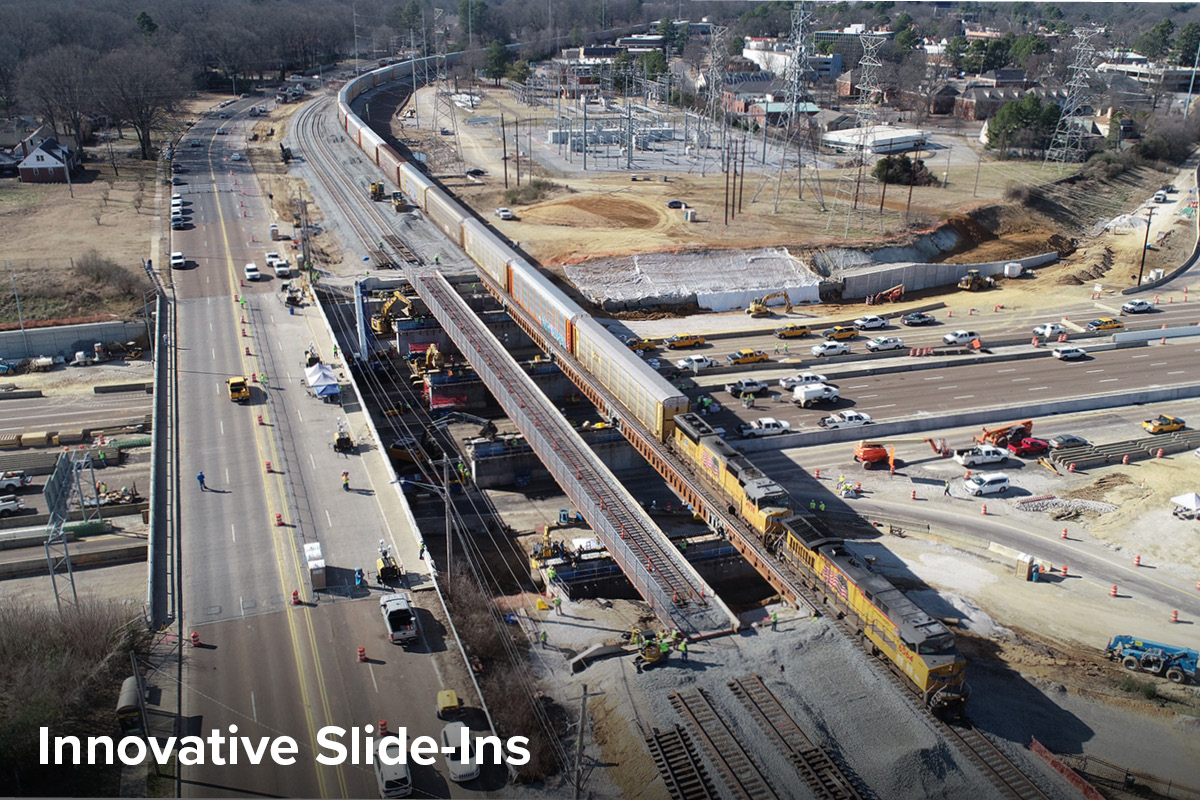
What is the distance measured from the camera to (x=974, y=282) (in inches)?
3255

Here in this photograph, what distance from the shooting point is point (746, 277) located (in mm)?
80000

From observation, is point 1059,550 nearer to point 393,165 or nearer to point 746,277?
point 746,277

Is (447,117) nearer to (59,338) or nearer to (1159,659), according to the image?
(59,338)

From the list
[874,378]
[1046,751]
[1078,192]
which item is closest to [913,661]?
[1046,751]

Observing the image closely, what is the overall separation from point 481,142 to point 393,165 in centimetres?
2980

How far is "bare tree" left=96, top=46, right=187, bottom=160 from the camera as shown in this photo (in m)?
117

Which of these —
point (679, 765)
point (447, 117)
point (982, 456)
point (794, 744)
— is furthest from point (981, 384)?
point (447, 117)

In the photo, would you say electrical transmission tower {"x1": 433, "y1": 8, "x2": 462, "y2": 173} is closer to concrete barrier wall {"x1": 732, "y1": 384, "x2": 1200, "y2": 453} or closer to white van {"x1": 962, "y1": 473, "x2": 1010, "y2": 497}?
concrete barrier wall {"x1": 732, "y1": 384, "x2": 1200, "y2": 453}

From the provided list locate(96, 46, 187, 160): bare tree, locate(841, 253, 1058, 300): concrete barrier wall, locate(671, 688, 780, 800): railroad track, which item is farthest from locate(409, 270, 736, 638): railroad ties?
locate(96, 46, 187, 160): bare tree

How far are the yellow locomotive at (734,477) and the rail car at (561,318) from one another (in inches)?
63.4

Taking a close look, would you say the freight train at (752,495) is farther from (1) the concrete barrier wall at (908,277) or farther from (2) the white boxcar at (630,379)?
(1) the concrete barrier wall at (908,277)

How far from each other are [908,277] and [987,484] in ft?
122

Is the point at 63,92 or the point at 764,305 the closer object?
the point at 764,305

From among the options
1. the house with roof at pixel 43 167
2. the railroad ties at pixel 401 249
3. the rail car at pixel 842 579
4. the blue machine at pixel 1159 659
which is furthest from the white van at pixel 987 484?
the house with roof at pixel 43 167
